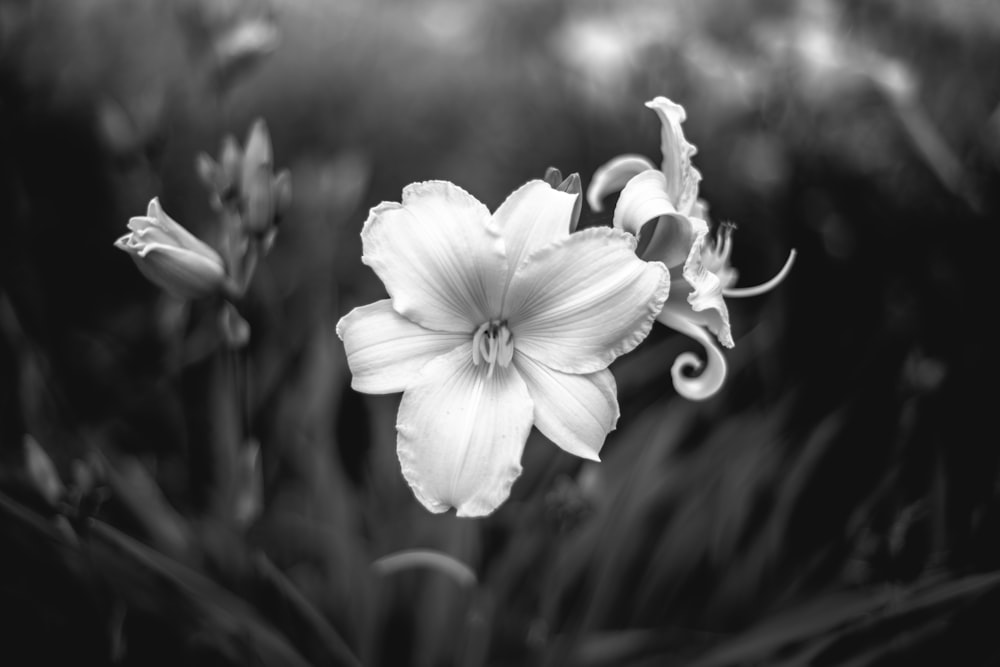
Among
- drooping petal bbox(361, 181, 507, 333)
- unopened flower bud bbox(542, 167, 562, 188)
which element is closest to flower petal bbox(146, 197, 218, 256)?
drooping petal bbox(361, 181, 507, 333)

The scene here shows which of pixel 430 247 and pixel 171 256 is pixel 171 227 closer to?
pixel 171 256

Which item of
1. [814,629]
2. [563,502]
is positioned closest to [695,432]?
[814,629]

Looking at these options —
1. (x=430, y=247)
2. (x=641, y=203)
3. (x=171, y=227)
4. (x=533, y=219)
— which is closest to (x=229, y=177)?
(x=171, y=227)

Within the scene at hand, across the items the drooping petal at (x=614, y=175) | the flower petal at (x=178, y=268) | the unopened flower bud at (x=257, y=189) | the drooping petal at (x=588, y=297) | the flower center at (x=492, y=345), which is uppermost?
the drooping petal at (x=614, y=175)

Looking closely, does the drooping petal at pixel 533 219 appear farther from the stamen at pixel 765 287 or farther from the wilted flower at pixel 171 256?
the wilted flower at pixel 171 256

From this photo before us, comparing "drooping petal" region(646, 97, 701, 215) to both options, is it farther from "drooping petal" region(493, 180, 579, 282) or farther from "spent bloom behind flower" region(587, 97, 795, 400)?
"drooping petal" region(493, 180, 579, 282)

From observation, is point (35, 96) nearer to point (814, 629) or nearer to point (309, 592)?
point (309, 592)

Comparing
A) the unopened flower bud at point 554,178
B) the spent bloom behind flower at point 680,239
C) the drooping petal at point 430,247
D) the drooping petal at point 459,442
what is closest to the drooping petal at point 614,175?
the spent bloom behind flower at point 680,239

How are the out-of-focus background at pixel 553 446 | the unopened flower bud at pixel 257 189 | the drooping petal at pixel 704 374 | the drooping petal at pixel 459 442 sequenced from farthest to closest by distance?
the out-of-focus background at pixel 553 446 < the unopened flower bud at pixel 257 189 < the drooping petal at pixel 704 374 < the drooping petal at pixel 459 442
